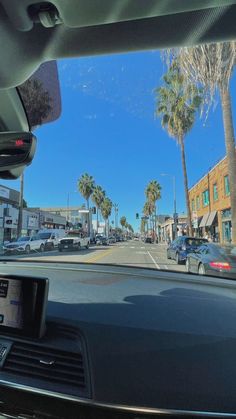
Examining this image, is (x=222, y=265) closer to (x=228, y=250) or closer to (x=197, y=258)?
(x=228, y=250)

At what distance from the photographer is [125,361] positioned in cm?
160

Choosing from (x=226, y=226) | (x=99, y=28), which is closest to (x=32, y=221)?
(x=226, y=226)

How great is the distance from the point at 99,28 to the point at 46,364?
85.6 inches

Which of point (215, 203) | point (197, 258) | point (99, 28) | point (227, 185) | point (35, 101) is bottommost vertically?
point (197, 258)

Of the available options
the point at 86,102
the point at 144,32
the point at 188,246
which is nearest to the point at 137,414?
the point at 144,32

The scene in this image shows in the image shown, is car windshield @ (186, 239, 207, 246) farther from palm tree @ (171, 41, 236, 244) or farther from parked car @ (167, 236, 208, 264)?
Answer: palm tree @ (171, 41, 236, 244)

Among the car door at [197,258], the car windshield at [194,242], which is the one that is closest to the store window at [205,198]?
the car windshield at [194,242]

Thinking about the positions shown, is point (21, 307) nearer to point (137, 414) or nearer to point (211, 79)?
point (137, 414)

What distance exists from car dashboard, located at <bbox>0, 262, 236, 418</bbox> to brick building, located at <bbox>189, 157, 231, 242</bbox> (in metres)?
33.0

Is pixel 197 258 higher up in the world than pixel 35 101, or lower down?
lower down

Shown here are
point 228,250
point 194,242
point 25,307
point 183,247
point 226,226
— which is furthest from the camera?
point 226,226

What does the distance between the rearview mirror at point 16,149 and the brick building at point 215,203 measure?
1275 inches

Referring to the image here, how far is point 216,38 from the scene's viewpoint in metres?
2.70

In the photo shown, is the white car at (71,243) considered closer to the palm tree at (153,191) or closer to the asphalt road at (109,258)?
the asphalt road at (109,258)
